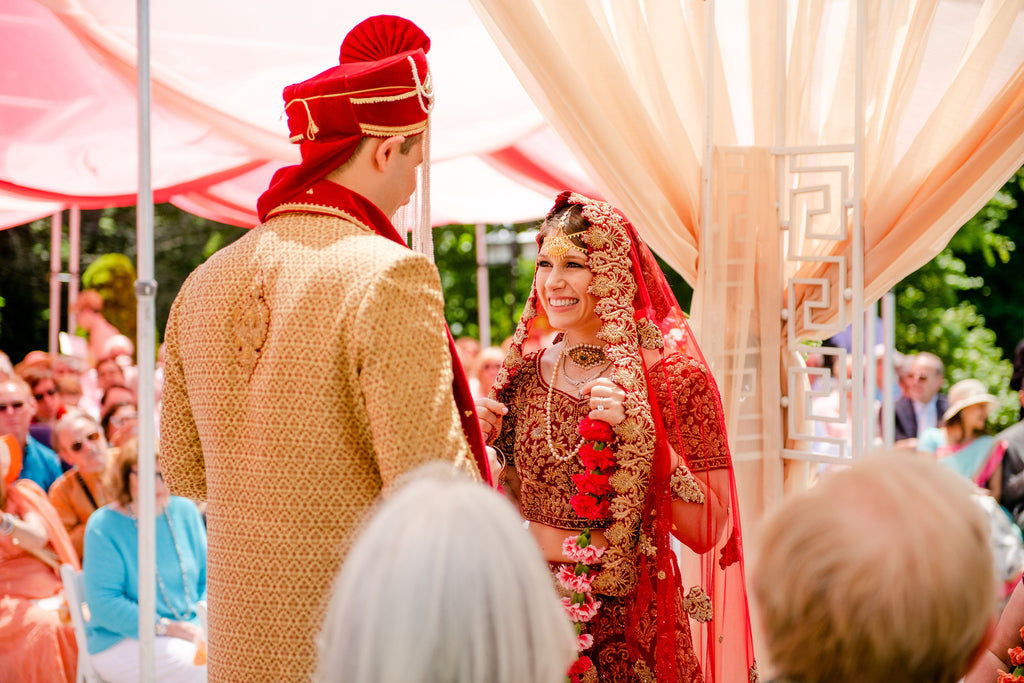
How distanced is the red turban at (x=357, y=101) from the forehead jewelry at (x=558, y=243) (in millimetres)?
774

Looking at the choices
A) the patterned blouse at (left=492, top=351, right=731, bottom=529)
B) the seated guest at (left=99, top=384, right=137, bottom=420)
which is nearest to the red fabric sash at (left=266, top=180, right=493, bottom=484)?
the patterned blouse at (left=492, top=351, right=731, bottom=529)

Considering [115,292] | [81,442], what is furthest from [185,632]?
[115,292]

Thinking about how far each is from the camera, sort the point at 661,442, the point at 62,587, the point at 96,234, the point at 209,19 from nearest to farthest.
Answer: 1. the point at 661,442
2. the point at 62,587
3. the point at 209,19
4. the point at 96,234

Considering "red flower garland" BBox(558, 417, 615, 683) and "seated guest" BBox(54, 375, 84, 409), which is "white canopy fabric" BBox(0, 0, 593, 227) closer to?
"seated guest" BBox(54, 375, 84, 409)

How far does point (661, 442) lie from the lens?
2.64m

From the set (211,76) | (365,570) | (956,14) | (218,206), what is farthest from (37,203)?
(365,570)

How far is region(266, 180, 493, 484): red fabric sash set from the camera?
1908 mm

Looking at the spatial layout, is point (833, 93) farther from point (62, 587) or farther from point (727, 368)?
point (62, 587)

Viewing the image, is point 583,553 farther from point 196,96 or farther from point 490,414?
point 196,96

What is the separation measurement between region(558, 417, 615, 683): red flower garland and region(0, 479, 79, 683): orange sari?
2.97 m

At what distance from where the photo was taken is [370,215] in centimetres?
194

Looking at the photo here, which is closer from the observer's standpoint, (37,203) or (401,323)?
(401,323)

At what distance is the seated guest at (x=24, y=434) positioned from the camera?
18.2 ft

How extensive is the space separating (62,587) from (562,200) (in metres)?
3.30
